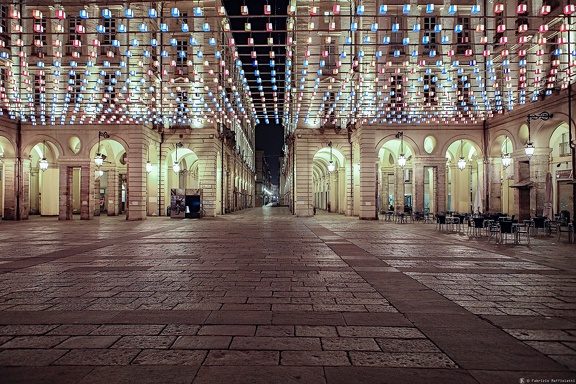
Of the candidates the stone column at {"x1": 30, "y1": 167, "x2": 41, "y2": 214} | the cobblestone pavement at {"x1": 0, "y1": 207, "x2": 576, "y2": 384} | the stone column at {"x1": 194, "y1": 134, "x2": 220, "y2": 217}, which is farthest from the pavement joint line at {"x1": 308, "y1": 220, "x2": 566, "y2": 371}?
the stone column at {"x1": 30, "y1": 167, "x2": 41, "y2": 214}

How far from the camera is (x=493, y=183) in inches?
1139

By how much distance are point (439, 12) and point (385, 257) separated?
25720 millimetres

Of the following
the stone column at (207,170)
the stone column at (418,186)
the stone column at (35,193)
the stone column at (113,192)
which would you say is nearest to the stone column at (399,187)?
the stone column at (418,186)

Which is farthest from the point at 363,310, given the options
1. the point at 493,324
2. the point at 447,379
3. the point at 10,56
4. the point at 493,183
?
the point at 10,56

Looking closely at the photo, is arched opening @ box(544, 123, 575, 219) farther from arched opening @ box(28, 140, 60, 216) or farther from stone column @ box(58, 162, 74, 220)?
arched opening @ box(28, 140, 60, 216)

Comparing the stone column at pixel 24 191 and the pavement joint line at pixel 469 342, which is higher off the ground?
the stone column at pixel 24 191

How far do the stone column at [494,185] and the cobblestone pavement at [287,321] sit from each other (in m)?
Result: 20.3

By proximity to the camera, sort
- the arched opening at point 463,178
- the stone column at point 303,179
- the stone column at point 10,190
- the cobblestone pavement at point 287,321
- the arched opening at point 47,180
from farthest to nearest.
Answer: the arched opening at point 47,180
the stone column at point 303,179
the arched opening at point 463,178
the stone column at point 10,190
the cobblestone pavement at point 287,321

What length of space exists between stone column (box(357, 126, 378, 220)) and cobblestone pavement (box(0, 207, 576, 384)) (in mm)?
19040

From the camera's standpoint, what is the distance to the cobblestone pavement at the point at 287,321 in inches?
142

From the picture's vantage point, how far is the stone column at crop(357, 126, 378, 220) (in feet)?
95.4

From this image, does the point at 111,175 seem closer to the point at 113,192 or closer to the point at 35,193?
the point at 113,192

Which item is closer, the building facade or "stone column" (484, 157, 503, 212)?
the building facade

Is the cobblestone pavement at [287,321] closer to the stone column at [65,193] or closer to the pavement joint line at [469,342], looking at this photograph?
the pavement joint line at [469,342]
